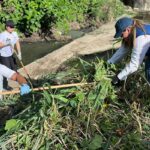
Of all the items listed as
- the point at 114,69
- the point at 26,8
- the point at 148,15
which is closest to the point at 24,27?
the point at 26,8

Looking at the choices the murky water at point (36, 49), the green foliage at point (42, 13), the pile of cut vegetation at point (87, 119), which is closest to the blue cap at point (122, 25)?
the pile of cut vegetation at point (87, 119)

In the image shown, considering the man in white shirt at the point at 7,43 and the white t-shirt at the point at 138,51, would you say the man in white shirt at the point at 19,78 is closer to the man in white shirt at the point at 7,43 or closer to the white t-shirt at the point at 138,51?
the man in white shirt at the point at 7,43

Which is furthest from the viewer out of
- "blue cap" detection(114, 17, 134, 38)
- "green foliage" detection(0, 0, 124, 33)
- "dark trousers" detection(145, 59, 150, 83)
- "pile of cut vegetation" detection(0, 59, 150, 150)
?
"green foliage" detection(0, 0, 124, 33)

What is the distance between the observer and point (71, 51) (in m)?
12.3

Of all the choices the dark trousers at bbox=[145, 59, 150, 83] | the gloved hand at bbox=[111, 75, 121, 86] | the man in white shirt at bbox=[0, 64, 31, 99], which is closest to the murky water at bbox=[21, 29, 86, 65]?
the man in white shirt at bbox=[0, 64, 31, 99]

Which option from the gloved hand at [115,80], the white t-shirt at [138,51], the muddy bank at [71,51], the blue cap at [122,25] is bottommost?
the muddy bank at [71,51]

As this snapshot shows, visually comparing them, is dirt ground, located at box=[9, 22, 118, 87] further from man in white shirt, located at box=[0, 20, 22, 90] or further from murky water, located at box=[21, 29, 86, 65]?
murky water, located at box=[21, 29, 86, 65]

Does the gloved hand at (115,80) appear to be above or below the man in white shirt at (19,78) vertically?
above

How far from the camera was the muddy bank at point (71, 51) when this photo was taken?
1080 cm

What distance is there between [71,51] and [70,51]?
27mm

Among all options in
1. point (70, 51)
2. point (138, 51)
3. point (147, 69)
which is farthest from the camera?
point (70, 51)

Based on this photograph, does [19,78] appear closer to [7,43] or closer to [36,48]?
[7,43]

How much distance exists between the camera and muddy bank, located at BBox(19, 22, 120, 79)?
10797 millimetres

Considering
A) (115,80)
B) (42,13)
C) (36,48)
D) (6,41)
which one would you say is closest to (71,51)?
(36,48)
